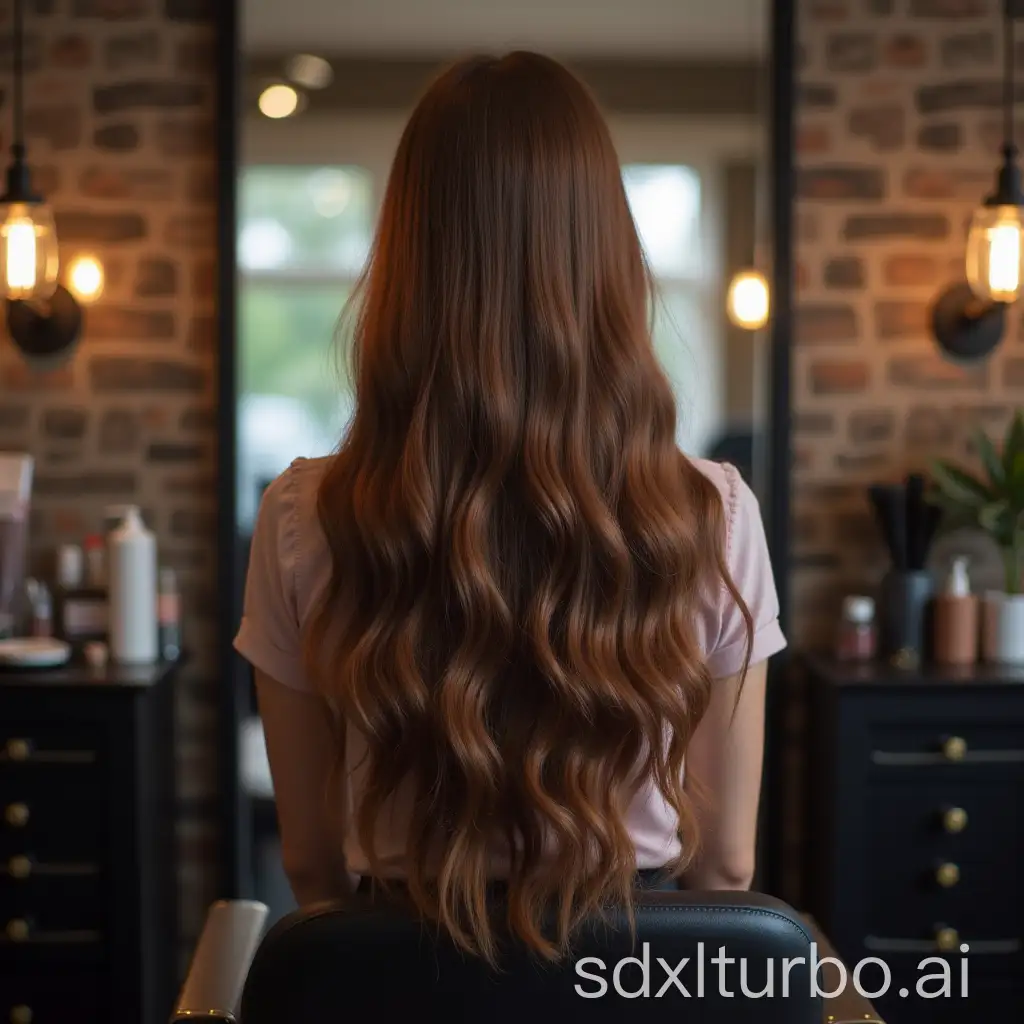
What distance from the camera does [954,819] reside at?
2.21m

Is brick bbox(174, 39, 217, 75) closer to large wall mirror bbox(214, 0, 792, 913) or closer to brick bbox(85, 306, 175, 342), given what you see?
large wall mirror bbox(214, 0, 792, 913)

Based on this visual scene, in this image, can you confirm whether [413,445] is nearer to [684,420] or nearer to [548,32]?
[684,420]

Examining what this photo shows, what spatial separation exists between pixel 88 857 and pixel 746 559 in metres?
1.50

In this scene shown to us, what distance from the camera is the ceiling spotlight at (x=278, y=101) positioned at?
7.62 feet

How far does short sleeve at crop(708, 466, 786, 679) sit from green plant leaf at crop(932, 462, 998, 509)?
1.32 meters

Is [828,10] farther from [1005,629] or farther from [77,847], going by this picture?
[77,847]

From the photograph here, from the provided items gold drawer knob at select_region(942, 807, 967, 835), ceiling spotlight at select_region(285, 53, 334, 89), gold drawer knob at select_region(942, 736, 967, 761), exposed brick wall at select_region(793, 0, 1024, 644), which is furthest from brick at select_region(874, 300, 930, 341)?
ceiling spotlight at select_region(285, 53, 334, 89)

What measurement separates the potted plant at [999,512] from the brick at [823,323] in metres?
0.32

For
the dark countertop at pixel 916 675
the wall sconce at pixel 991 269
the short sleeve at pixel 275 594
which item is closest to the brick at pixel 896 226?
the wall sconce at pixel 991 269

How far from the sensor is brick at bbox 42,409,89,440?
2.47 metres

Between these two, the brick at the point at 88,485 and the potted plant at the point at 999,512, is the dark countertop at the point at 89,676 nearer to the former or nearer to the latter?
the brick at the point at 88,485

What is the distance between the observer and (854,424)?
2482mm

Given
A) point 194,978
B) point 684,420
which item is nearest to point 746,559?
point 194,978

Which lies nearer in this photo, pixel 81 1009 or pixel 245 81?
pixel 81 1009
